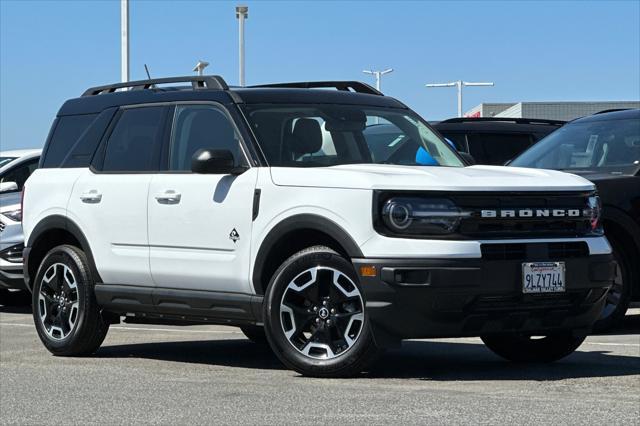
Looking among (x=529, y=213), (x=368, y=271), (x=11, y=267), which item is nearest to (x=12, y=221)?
(x=11, y=267)

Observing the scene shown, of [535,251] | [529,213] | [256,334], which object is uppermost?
[529,213]

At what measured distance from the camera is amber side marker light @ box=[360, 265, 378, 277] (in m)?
7.95

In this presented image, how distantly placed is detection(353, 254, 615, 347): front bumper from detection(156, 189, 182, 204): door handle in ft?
5.37

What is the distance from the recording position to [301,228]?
27.5ft

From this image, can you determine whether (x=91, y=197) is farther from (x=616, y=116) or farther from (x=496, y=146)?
(x=496, y=146)

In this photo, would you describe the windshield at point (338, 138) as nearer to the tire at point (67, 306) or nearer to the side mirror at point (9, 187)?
the tire at point (67, 306)

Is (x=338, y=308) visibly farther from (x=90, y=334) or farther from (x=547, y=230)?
(x=90, y=334)

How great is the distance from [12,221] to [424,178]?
755cm

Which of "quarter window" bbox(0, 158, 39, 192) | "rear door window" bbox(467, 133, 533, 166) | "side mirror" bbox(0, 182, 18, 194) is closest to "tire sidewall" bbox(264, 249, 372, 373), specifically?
"rear door window" bbox(467, 133, 533, 166)

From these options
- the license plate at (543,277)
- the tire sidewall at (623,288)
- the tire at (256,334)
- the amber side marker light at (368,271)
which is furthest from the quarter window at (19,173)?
the license plate at (543,277)

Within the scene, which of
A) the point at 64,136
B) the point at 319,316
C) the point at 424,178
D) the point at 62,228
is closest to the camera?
the point at 424,178

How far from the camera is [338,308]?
826 cm

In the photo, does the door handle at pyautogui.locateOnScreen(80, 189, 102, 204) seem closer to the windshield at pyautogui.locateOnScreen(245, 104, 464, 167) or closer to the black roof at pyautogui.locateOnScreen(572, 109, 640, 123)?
the windshield at pyautogui.locateOnScreen(245, 104, 464, 167)

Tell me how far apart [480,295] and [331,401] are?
45.9 inches
